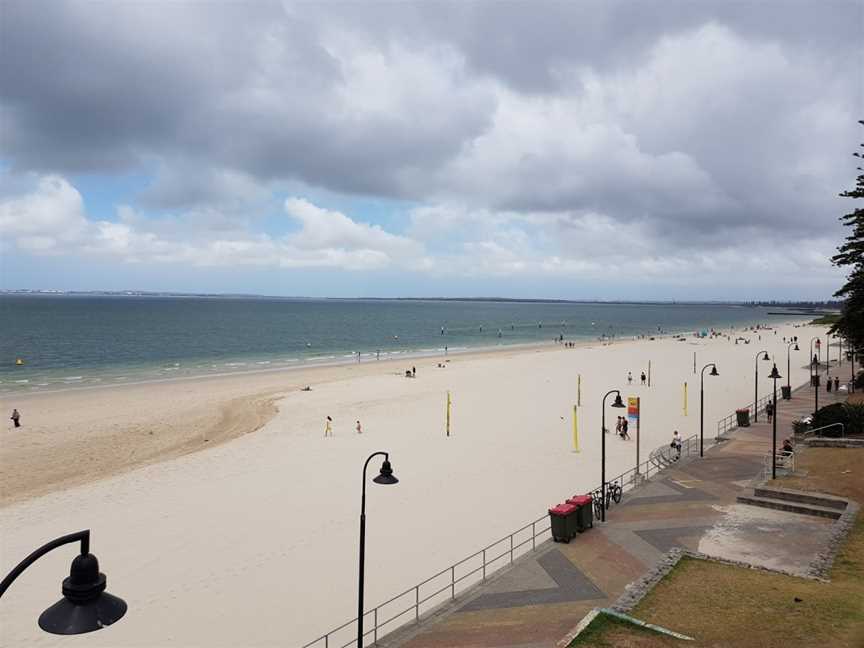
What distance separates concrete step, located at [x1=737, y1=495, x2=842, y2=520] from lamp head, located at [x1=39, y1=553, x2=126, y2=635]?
69.3 feet

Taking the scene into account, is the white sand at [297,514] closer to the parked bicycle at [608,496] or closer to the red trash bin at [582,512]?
the parked bicycle at [608,496]

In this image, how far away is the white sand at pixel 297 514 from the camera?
14758mm

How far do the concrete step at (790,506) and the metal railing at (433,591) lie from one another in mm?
7335

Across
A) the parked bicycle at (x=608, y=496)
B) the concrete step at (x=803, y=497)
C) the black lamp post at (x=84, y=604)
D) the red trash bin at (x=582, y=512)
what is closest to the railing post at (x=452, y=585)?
the red trash bin at (x=582, y=512)

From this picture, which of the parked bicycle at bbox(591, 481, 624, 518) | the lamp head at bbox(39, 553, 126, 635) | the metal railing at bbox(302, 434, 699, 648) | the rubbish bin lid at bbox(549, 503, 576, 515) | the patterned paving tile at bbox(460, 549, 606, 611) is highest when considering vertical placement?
the lamp head at bbox(39, 553, 126, 635)

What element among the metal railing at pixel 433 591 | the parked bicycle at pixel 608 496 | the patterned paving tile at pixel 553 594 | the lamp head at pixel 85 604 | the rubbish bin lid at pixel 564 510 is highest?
the lamp head at pixel 85 604

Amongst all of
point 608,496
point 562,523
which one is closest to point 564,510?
point 562,523

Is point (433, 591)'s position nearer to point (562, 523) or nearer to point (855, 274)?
point (562, 523)

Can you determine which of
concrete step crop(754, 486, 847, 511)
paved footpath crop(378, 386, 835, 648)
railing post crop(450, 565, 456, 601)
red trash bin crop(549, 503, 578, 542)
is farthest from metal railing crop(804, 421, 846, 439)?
railing post crop(450, 565, 456, 601)

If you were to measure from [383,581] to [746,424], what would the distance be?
1044 inches

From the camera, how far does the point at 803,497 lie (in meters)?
19.9

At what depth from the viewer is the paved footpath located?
12719 mm

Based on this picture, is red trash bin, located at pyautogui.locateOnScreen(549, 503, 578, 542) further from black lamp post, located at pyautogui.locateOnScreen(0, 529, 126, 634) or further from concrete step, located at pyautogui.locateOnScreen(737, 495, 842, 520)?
black lamp post, located at pyautogui.locateOnScreen(0, 529, 126, 634)

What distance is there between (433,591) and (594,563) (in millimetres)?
4588
